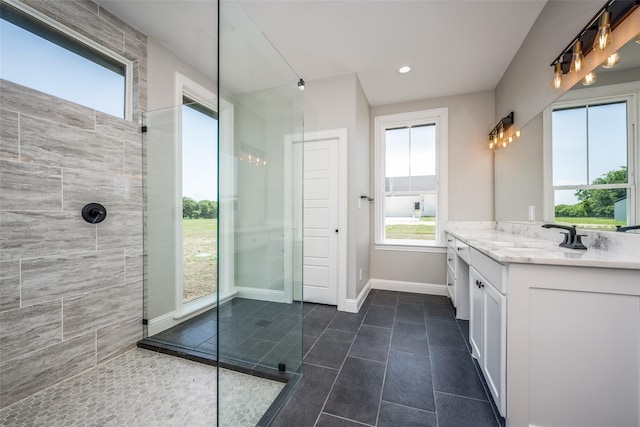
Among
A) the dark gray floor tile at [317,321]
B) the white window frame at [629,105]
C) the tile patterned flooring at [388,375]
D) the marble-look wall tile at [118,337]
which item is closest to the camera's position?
the white window frame at [629,105]

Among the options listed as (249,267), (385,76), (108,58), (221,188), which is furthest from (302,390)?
(385,76)

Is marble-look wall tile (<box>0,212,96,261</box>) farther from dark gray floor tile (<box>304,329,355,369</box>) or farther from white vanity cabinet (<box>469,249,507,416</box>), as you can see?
white vanity cabinet (<box>469,249,507,416</box>)

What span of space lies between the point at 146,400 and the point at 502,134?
3.88m

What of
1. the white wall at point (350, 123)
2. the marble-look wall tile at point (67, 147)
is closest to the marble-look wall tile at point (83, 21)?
the marble-look wall tile at point (67, 147)

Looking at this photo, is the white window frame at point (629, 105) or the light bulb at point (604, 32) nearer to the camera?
the white window frame at point (629, 105)

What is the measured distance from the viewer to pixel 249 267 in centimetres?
159

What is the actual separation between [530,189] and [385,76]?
1.90 meters

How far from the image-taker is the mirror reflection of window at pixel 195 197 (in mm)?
2055

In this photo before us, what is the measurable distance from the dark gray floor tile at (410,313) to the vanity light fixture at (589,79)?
2189mm

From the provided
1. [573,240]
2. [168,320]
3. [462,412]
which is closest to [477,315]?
[462,412]

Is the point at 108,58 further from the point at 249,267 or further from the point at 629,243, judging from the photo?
the point at 629,243

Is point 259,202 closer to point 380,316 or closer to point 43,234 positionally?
point 43,234

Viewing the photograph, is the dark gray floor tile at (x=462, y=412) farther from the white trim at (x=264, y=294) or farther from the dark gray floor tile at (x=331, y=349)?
the white trim at (x=264, y=294)

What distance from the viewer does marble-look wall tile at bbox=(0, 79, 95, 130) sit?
144 centimetres
